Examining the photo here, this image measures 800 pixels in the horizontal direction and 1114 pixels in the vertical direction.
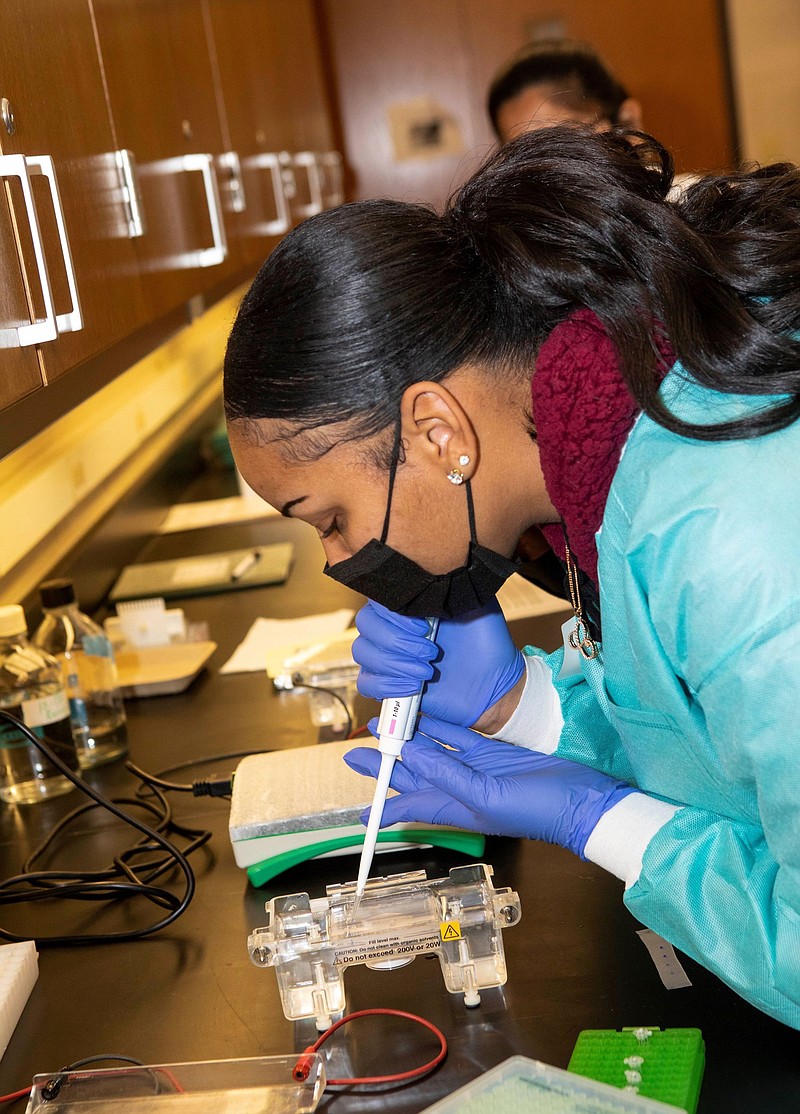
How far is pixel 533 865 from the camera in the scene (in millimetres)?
1228

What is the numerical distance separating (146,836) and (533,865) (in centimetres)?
48

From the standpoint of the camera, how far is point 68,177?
1.31 m

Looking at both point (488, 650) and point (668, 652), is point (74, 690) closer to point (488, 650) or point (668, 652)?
point (488, 650)

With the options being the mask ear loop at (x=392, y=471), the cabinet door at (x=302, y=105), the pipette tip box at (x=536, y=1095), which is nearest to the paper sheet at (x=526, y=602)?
the mask ear loop at (x=392, y=471)

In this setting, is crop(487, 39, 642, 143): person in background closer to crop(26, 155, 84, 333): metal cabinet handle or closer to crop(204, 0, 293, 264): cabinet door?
crop(204, 0, 293, 264): cabinet door

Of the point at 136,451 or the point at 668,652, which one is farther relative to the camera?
the point at 136,451

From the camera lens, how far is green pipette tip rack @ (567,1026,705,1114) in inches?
33.5

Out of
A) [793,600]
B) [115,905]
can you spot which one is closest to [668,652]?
[793,600]

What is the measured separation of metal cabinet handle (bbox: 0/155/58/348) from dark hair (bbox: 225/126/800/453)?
0.19 m

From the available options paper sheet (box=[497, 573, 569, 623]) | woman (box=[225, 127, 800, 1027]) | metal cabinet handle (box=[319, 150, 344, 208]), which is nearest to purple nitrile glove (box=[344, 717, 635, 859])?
woman (box=[225, 127, 800, 1027])

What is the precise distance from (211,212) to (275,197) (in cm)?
82

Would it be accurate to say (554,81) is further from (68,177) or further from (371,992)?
(371,992)

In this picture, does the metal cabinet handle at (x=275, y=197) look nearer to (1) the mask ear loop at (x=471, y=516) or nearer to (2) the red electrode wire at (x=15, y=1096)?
(1) the mask ear loop at (x=471, y=516)

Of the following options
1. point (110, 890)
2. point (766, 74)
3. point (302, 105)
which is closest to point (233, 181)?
point (302, 105)
